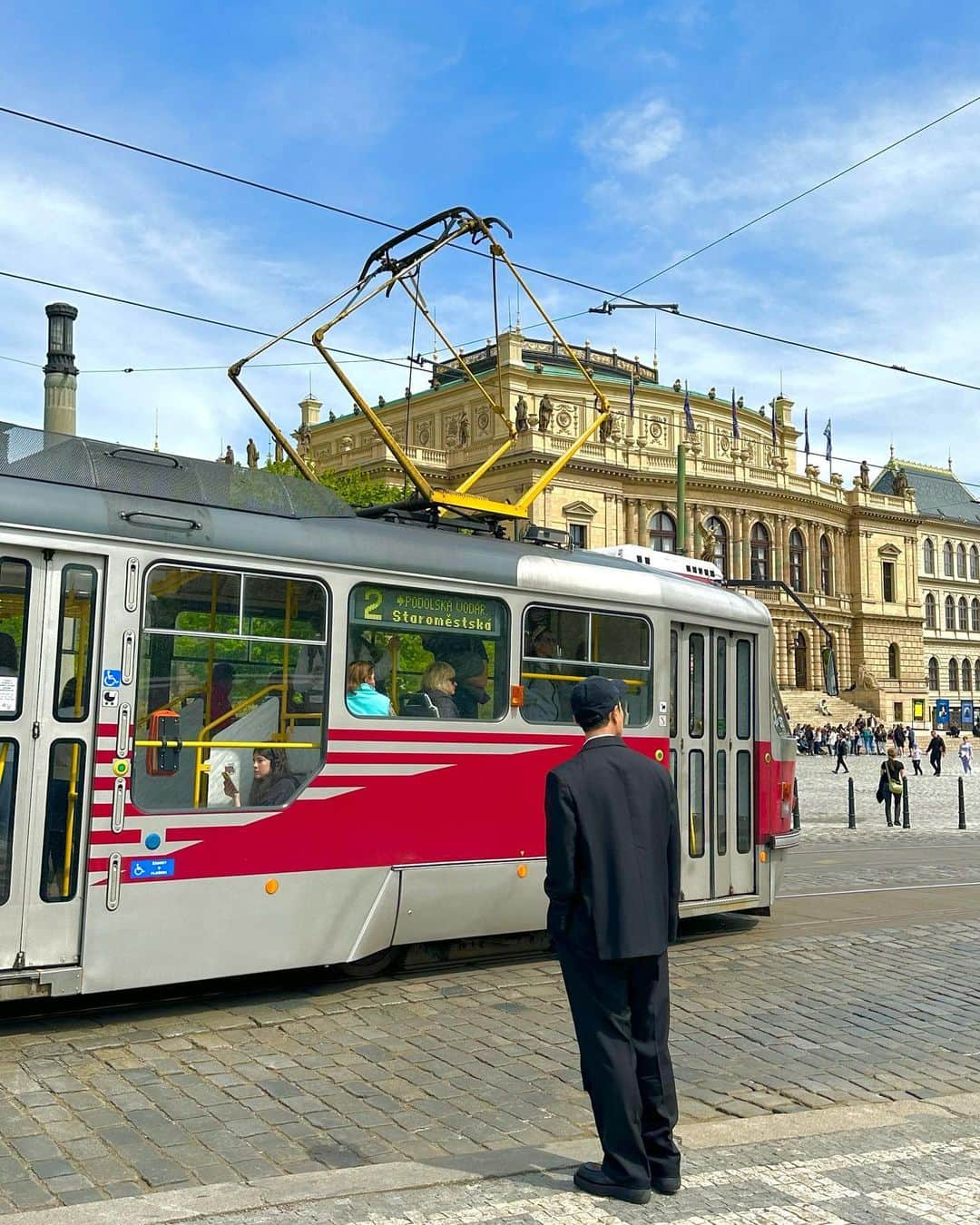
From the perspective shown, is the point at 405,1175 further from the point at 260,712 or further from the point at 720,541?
the point at 720,541

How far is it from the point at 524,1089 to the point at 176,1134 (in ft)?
5.46

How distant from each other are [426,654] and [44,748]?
8.47 feet

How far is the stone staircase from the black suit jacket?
212 ft

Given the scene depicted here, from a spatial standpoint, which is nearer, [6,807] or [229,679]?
[6,807]

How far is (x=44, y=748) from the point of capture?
21.8 feet

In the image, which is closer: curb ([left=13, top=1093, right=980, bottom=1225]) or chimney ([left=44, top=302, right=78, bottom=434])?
curb ([left=13, top=1093, right=980, bottom=1225])

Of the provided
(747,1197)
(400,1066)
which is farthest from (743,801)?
(747,1197)

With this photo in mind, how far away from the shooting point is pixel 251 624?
746 centimetres

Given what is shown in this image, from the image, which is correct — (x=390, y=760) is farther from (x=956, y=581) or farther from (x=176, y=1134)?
(x=956, y=581)

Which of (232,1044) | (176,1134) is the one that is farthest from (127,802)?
(176,1134)

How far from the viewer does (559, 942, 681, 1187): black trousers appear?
4332 millimetres

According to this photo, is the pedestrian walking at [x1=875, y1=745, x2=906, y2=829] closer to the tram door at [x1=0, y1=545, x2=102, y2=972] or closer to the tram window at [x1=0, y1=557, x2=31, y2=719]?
the tram door at [x1=0, y1=545, x2=102, y2=972]

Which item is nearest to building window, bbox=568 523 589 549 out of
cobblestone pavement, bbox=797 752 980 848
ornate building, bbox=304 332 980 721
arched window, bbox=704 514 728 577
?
ornate building, bbox=304 332 980 721

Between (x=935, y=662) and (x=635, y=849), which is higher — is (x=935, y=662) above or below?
above
